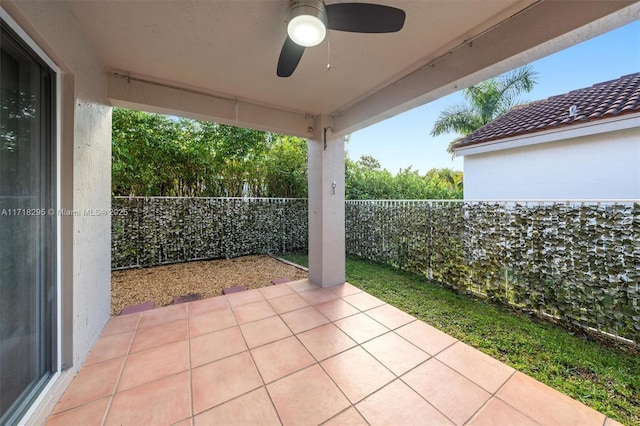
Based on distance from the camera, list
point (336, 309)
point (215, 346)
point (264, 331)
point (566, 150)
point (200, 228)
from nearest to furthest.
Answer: point (215, 346), point (264, 331), point (336, 309), point (566, 150), point (200, 228)

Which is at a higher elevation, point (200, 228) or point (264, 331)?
point (200, 228)

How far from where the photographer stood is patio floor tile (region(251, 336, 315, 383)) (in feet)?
6.61

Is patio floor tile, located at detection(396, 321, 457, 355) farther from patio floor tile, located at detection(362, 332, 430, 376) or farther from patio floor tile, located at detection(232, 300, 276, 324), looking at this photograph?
patio floor tile, located at detection(232, 300, 276, 324)

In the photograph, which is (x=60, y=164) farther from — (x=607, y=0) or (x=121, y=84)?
(x=607, y=0)

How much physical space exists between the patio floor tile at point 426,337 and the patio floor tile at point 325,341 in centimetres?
63

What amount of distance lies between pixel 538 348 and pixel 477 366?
0.84m

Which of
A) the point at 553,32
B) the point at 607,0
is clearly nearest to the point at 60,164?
the point at 553,32

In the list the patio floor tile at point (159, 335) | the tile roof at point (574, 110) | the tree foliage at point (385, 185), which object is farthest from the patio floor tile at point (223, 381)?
the tile roof at point (574, 110)

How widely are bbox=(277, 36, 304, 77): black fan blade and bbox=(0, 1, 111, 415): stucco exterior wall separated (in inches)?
59.4

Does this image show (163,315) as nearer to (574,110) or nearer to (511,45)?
(511,45)

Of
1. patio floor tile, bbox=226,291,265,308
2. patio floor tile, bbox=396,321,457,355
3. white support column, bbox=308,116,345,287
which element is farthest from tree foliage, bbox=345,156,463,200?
patio floor tile, bbox=396,321,457,355

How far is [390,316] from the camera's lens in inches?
117

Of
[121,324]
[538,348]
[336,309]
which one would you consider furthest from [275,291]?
[538,348]

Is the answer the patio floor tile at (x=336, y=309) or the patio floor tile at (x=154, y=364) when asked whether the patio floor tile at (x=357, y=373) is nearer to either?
the patio floor tile at (x=336, y=309)
